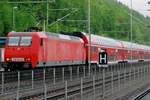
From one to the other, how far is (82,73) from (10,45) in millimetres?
5675

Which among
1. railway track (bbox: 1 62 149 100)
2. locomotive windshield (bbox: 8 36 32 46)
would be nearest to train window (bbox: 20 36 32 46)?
locomotive windshield (bbox: 8 36 32 46)

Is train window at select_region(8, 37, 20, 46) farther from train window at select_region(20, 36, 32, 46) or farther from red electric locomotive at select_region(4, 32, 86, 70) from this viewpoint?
train window at select_region(20, 36, 32, 46)

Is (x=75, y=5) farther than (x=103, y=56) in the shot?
Yes

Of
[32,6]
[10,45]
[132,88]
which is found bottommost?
[132,88]

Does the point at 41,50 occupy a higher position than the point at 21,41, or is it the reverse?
the point at 21,41

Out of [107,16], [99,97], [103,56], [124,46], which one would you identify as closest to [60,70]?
[99,97]

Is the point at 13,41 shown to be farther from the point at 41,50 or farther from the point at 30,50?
the point at 41,50

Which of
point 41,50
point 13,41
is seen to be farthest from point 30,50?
point 13,41

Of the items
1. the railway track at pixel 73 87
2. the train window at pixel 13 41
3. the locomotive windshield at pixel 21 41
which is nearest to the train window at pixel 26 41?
the locomotive windshield at pixel 21 41

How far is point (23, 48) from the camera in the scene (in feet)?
132

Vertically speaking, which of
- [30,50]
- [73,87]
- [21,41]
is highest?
[21,41]

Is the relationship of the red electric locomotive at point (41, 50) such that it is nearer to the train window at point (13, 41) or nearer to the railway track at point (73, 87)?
the train window at point (13, 41)

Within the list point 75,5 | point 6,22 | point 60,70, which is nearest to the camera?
point 60,70

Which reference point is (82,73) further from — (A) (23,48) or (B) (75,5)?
(B) (75,5)
